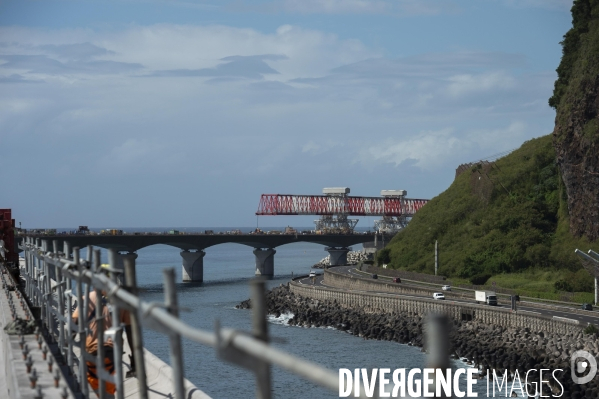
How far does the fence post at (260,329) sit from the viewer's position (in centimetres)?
414

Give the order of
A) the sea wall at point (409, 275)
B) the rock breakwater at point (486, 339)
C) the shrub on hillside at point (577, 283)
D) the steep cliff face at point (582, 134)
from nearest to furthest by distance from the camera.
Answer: the rock breakwater at point (486, 339), the shrub on hillside at point (577, 283), the steep cliff face at point (582, 134), the sea wall at point (409, 275)

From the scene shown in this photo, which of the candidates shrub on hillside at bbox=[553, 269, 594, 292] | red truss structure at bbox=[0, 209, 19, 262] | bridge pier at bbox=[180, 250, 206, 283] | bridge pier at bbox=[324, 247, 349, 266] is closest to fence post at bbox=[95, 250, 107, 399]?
red truss structure at bbox=[0, 209, 19, 262]

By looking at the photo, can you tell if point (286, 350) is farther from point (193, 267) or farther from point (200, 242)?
point (200, 242)

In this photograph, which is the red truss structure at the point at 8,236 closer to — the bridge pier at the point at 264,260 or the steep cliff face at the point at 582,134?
the steep cliff face at the point at 582,134

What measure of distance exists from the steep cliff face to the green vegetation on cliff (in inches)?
107

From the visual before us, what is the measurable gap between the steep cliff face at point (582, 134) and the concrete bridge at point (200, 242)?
61236mm

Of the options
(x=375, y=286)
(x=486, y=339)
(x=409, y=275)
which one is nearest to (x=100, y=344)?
(x=486, y=339)

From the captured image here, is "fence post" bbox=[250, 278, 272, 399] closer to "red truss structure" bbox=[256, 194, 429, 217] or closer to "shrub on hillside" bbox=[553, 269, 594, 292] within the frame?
"shrub on hillside" bbox=[553, 269, 594, 292]

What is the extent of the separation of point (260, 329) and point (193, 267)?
122 m

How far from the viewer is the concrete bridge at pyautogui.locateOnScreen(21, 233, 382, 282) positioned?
120113mm

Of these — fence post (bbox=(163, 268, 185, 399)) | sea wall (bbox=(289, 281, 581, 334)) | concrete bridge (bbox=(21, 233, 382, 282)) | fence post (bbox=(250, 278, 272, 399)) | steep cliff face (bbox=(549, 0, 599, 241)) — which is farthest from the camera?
concrete bridge (bbox=(21, 233, 382, 282))

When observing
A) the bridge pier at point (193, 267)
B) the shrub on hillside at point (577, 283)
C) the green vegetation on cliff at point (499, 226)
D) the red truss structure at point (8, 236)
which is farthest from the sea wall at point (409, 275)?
the red truss structure at point (8, 236)

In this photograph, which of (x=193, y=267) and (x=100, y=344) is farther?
(x=193, y=267)

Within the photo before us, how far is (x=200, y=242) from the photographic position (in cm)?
13025
